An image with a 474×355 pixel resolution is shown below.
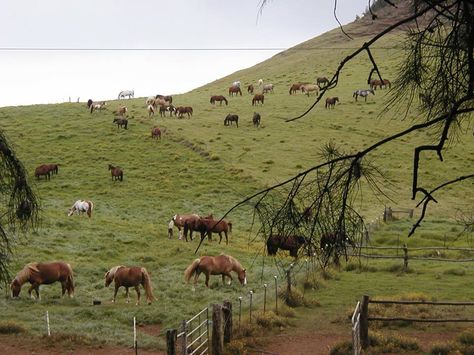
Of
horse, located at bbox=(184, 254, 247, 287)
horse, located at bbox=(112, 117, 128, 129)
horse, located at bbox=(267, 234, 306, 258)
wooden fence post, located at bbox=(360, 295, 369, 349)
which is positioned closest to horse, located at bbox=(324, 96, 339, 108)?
horse, located at bbox=(112, 117, 128, 129)

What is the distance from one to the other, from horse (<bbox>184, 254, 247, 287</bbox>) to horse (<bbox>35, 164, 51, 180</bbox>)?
20873 millimetres

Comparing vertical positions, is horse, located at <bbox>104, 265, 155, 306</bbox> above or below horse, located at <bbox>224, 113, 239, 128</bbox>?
below

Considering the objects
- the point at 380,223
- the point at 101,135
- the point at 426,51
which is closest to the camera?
the point at 426,51

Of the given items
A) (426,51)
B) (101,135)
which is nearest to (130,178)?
(101,135)

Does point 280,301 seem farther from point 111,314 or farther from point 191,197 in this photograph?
point 191,197

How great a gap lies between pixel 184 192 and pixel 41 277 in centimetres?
1860

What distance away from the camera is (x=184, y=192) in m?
34.7

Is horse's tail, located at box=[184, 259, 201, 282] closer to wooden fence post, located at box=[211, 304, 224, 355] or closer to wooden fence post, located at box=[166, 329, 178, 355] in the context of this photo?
wooden fence post, located at box=[211, 304, 224, 355]

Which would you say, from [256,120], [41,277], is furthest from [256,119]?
[41,277]

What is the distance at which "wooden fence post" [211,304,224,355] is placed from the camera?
1217 centimetres

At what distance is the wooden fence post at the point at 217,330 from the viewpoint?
12.2 metres

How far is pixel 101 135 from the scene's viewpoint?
45.6m

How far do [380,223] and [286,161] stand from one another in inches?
437

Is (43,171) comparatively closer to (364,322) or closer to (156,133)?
(156,133)
